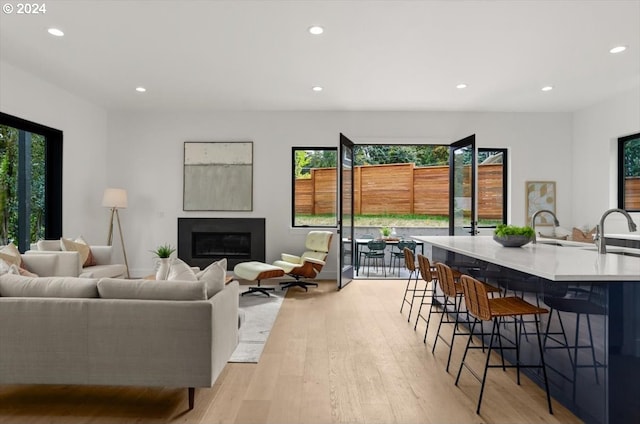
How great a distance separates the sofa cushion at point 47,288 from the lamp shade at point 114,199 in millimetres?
3791

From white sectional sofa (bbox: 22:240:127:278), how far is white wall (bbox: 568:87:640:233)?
6.96 metres

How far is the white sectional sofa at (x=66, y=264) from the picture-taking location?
12.8ft

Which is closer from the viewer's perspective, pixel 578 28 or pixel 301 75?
pixel 578 28

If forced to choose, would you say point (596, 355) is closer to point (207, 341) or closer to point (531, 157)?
point (207, 341)

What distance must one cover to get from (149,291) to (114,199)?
13.9 feet

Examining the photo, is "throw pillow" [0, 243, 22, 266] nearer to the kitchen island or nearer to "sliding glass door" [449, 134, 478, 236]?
the kitchen island

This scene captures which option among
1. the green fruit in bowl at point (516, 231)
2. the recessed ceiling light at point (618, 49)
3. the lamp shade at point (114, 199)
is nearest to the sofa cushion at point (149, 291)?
the green fruit in bowl at point (516, 231)

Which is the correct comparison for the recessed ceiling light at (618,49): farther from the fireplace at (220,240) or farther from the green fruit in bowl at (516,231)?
the fireplace at (220,240)

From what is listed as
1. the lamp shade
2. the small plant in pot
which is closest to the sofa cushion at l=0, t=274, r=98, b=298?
the small plant in pot

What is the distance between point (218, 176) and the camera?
6.52 metres

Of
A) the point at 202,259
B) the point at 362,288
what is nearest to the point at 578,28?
the point at 362,288

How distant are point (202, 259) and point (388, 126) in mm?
3870

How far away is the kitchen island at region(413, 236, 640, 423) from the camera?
1.94 meters

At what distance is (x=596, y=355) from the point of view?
201cm
